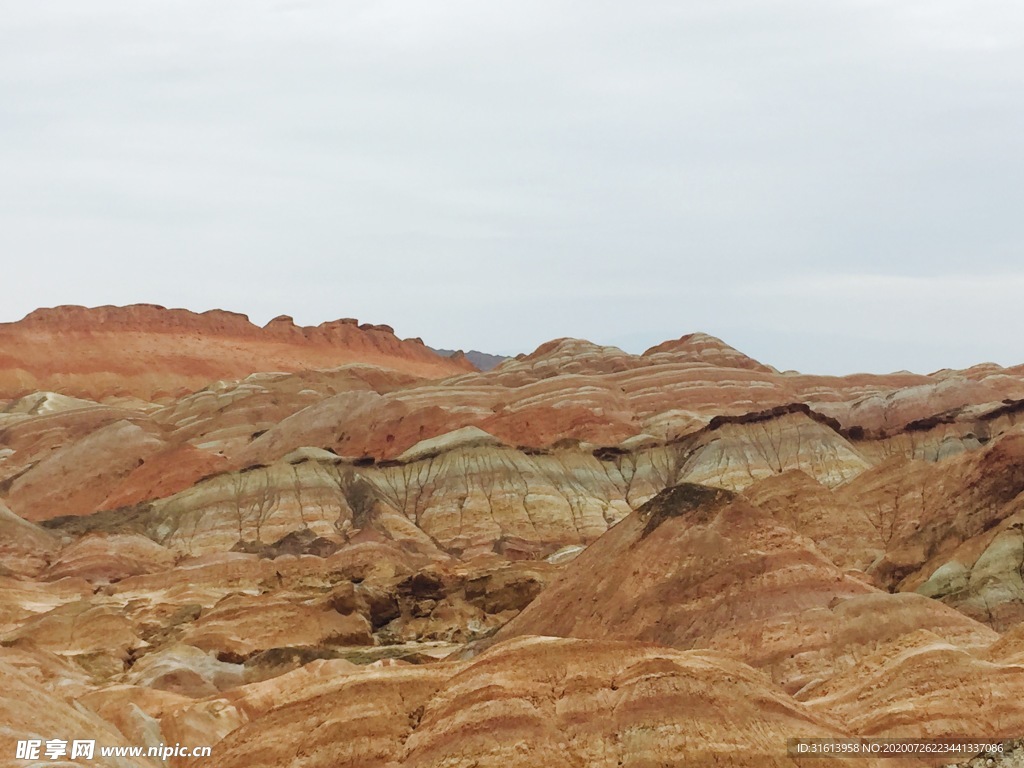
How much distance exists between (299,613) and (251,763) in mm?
38033

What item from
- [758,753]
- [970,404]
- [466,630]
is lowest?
[466,630]

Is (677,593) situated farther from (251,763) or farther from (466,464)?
(466,464)

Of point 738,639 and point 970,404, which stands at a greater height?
point 970,404

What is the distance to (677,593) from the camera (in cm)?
5103

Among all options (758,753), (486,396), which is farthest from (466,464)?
(758,753)

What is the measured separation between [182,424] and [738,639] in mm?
112759

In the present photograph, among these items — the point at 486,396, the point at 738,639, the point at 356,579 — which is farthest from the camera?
the point at 486,396

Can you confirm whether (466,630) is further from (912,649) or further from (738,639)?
(912,649)

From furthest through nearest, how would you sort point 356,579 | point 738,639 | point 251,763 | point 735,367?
point 735,367 → point 356,579 → point 738,639 → point 251,763

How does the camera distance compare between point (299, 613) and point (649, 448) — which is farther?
point (649, 448)

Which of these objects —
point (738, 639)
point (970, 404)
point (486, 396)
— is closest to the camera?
point (738, 639)

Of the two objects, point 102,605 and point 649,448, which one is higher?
point 649,448

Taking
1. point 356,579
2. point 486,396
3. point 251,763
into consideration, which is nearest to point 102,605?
point 356,579

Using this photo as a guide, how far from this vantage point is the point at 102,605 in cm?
7419
